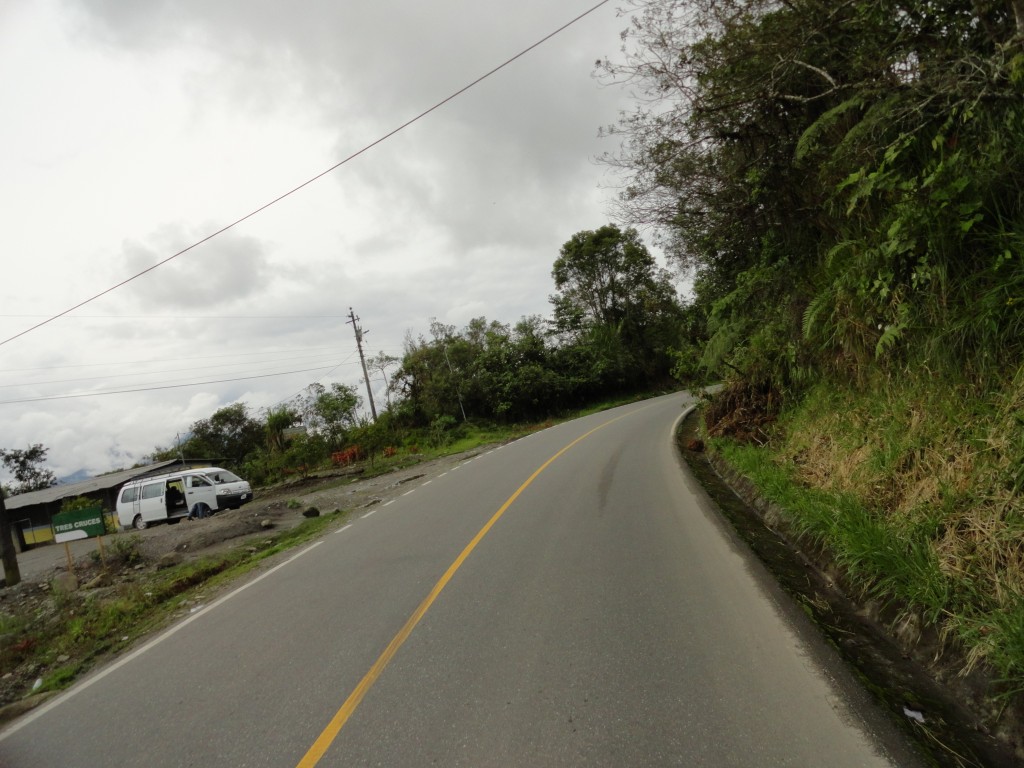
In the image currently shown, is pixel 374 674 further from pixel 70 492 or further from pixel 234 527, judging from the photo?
pixel 70 492

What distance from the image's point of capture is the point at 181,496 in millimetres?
20625

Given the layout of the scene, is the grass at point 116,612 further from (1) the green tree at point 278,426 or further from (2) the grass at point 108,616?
(1) the green tree at point 278,426

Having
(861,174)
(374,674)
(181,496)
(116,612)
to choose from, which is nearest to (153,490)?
(181,496)

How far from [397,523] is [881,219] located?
8.54 metres

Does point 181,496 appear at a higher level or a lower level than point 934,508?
higher

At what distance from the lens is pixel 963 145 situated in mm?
5645

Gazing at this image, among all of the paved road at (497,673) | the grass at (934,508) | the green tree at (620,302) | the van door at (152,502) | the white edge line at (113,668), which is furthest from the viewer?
the green tree at (620,302)

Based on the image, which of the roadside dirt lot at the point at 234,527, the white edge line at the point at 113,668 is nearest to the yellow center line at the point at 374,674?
the white edge line at the point at 113,668

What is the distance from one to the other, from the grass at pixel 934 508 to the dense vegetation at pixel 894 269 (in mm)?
17

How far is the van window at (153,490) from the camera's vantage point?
2069cm

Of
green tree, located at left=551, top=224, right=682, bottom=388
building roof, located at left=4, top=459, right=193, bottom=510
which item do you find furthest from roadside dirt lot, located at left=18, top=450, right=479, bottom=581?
green tree, located at left=551, top=224, right=682, bottom=388

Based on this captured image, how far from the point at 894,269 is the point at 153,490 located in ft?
75.4

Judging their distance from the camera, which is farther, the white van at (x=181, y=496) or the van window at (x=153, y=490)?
the van window at (x=153, y=490)

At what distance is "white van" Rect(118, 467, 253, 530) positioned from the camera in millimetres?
20375
